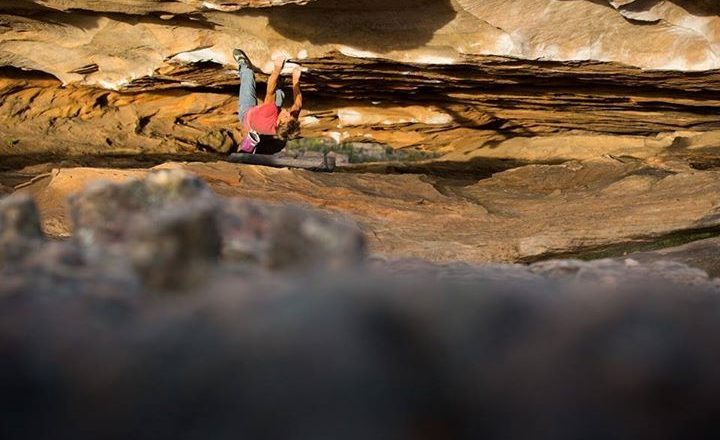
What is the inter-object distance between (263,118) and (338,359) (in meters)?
5.48

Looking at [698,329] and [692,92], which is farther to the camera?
[692,92]

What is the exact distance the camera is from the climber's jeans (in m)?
6.50

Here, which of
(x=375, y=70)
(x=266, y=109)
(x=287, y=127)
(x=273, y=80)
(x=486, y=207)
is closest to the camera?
(x=486, y=207)

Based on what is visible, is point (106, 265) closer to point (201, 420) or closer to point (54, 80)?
point (201, 420)

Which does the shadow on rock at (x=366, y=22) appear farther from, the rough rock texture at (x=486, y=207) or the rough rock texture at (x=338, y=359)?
the rough rock texture at (x=338, y=359)

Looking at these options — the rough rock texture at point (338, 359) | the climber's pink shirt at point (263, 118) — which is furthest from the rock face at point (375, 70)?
the rough rock texture at point (338, 359)

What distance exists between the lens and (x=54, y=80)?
8.09 metres

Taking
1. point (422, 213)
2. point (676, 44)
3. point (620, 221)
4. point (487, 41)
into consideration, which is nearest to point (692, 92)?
point (676, 44)

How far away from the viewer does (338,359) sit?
3.27ft

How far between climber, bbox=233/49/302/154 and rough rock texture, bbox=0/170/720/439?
16.8ft

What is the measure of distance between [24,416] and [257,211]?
24.1 inches

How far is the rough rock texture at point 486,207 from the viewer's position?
4047mm

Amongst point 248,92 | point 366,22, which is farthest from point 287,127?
point 366,22

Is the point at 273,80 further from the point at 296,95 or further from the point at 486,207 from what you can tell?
the point at 486,207
